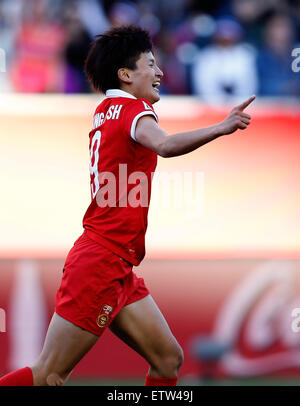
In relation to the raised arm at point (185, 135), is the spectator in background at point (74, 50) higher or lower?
higher

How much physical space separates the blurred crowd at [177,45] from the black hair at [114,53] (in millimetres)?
2513

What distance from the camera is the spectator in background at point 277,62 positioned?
7.05 m

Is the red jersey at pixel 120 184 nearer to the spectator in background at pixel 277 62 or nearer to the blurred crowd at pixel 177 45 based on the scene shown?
the blurred crowd at pixel 177 45

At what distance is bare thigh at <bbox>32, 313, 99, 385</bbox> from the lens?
393cm

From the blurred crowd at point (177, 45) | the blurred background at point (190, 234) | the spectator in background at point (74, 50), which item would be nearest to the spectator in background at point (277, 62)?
the blurred crowd at point (177, 45)

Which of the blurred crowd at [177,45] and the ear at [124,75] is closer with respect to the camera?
the ear at [124,75]

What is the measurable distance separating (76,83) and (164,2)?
2188mm

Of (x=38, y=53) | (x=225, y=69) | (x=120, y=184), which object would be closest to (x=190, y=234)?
(x=225, y=69)

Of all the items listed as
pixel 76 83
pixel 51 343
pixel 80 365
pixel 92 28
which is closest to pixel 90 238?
pixel 51 343

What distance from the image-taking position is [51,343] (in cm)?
394

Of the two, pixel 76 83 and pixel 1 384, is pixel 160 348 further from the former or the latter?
pixel 76 83

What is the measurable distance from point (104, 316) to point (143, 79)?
124 centimetres

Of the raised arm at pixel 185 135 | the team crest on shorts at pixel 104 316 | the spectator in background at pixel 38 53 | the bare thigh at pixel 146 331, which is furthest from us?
the spectator in background at pixel 38 53
